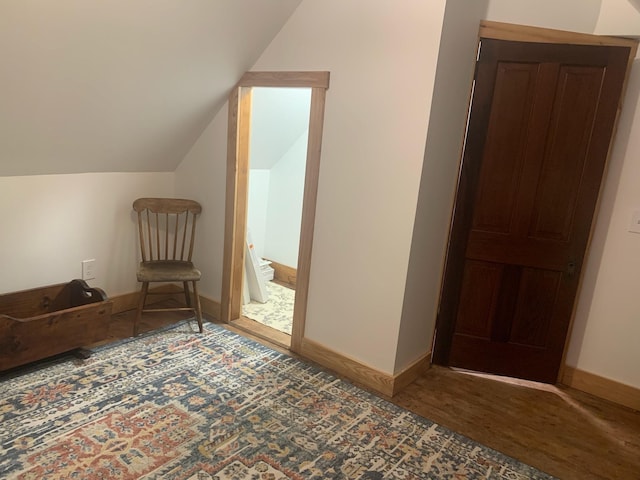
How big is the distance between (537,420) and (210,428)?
5.81 ft

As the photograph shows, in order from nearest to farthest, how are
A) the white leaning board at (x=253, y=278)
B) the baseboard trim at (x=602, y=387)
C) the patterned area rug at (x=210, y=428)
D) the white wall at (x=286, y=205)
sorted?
the patterned area rug at (x=210, y=428) < the baseboard trim at (x=602, y=387) < the white leaning board at (x=253, y=278) < the white wall at (x=286, y=205)

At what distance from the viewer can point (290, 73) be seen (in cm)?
281

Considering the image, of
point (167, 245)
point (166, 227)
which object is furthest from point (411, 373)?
point (166, 227)

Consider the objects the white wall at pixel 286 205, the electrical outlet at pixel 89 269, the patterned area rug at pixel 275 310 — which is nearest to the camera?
the electrical outlet at pixel 89 269

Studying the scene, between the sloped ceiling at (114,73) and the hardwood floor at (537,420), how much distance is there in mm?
1294

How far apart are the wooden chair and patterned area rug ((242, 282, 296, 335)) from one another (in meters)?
0.49

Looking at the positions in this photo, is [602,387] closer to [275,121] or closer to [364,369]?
[364,369]

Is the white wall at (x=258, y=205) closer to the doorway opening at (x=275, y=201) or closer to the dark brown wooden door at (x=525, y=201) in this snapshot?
the doorway opening at (x=275, y=201)

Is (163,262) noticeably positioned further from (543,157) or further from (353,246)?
(543,157)

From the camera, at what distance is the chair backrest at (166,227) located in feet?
10.8

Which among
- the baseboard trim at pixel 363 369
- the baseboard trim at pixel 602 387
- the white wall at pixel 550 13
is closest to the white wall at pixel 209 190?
the baseboard trim at pixel 363 369

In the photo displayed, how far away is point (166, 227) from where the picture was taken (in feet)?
11.7

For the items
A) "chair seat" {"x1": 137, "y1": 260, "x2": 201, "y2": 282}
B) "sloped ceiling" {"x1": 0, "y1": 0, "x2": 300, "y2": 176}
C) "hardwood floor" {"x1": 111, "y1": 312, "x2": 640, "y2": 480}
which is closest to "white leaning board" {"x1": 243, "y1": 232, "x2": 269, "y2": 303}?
"chair seat" {"x1": 137, "y1": 260, "x2": 201, "y2": 282}

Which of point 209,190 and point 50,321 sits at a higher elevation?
point 209,190
